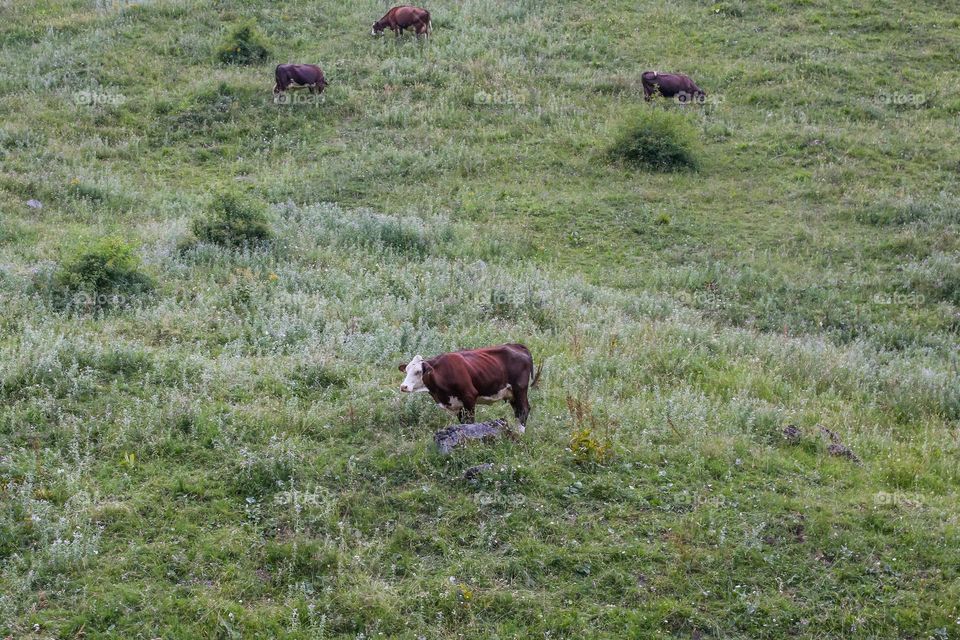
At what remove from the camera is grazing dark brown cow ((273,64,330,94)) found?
26047 mm

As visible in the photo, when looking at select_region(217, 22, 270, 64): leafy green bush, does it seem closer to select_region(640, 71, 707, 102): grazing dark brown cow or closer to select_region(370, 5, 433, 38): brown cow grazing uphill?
select_region(370, 5, 433, 38): brown cow grazing uphill

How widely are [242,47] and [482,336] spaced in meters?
19.1

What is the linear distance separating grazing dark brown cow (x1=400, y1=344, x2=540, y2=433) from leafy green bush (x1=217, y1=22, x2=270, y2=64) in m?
21.7

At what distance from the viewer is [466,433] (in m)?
9.59

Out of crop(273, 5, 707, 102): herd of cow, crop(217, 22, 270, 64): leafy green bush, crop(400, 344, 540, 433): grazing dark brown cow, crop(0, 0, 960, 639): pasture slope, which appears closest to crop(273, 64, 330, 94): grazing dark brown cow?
crop(273, 5, 707, 102): herd of cow

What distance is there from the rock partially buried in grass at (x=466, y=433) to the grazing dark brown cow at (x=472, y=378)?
17 cm

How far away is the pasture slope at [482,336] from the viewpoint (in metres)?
8.05

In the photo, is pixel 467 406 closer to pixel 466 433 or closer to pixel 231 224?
pixel 466 433

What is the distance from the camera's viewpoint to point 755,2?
3353 centimetres

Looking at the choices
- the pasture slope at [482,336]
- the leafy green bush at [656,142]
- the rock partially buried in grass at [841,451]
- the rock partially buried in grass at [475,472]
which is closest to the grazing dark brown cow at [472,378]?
the pasture slope at [482,336]

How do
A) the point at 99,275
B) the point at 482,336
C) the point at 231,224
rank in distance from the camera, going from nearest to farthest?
the point at 482,336 < the point at 99,275 < the point at 231,224

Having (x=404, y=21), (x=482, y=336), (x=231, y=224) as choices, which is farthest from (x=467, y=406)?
(x=404, y=21)

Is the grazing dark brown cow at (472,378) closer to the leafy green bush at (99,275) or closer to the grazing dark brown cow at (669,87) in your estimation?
the leafy green bush at (99,275)

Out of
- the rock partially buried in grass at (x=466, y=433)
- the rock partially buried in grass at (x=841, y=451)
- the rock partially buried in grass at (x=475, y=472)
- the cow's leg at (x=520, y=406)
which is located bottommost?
the rock partially buried in grass at (x=841, y=451)
